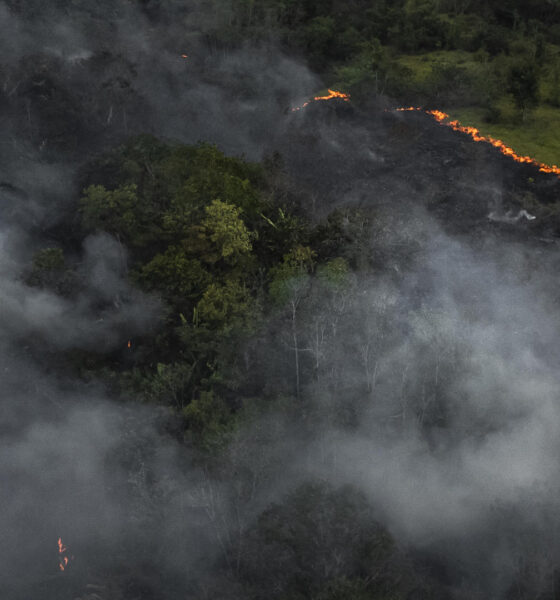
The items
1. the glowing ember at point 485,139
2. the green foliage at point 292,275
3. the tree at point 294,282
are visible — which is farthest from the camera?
the glowing ember at point 485,139

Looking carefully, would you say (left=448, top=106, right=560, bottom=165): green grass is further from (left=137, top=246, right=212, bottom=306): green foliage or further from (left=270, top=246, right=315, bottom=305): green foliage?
(left=137, top=246, right=212, bottom=306): green foliage

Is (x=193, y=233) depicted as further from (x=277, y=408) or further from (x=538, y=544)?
(x=538, y=544)

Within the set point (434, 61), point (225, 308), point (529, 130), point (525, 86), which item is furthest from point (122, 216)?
point (434, 61)

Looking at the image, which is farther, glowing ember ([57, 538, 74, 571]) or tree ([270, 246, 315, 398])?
tree ([270, 246, 315, 398])

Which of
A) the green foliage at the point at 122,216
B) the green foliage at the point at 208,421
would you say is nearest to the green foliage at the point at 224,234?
the green foliage at the point at 122,216

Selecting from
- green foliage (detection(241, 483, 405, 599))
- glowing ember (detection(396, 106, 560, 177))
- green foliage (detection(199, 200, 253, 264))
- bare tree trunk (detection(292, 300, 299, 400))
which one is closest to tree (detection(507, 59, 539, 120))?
glowing ember (detection(396, 106, 560, 177))

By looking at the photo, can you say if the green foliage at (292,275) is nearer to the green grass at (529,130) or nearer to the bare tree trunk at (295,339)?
the bare tree trunk at (295,339)
